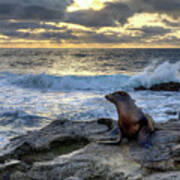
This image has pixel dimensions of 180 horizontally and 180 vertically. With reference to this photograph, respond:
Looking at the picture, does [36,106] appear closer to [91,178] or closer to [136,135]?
[136,135]

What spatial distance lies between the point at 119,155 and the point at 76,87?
14965 mm

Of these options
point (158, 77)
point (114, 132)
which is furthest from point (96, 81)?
point (114, 132)

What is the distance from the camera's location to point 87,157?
4.35 meters

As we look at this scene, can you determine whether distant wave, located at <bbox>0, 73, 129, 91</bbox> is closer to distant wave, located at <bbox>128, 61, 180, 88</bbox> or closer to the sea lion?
distant wave, located at <bbox>128, 61, 180, 88</bbox>

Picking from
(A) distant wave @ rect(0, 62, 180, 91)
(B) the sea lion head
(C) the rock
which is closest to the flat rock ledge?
(B) the sea lion head

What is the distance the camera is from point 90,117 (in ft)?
32.3

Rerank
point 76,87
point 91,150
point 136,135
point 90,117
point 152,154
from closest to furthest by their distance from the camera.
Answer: point 152,154 < point 91,150 < point 136,135 < point 90,117 < point 76,87

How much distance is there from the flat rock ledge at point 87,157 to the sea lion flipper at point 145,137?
12 cm

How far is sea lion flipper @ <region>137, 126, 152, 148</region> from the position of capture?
4.74 meters

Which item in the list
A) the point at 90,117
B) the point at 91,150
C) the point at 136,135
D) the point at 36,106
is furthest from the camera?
the point at 36,106

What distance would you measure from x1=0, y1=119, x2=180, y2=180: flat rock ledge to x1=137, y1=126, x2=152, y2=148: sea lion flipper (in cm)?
12

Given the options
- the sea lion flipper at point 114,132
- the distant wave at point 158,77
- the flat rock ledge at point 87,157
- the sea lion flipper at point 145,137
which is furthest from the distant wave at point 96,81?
the sea lion flipper at point 145,137

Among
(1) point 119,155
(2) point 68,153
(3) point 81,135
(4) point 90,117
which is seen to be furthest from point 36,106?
(1) point 119,155

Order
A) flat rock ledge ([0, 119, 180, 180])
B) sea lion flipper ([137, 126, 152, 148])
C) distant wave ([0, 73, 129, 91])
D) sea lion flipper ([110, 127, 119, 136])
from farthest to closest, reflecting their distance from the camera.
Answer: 1. distant wave ([0, 73, 129, 91])
2. sea lion flipper ([110, 127, 119, 136])
3. sea lion flipper ([137, 126, 152, 148])
4. flat rock ledge ([0, 119, 180, 180])
